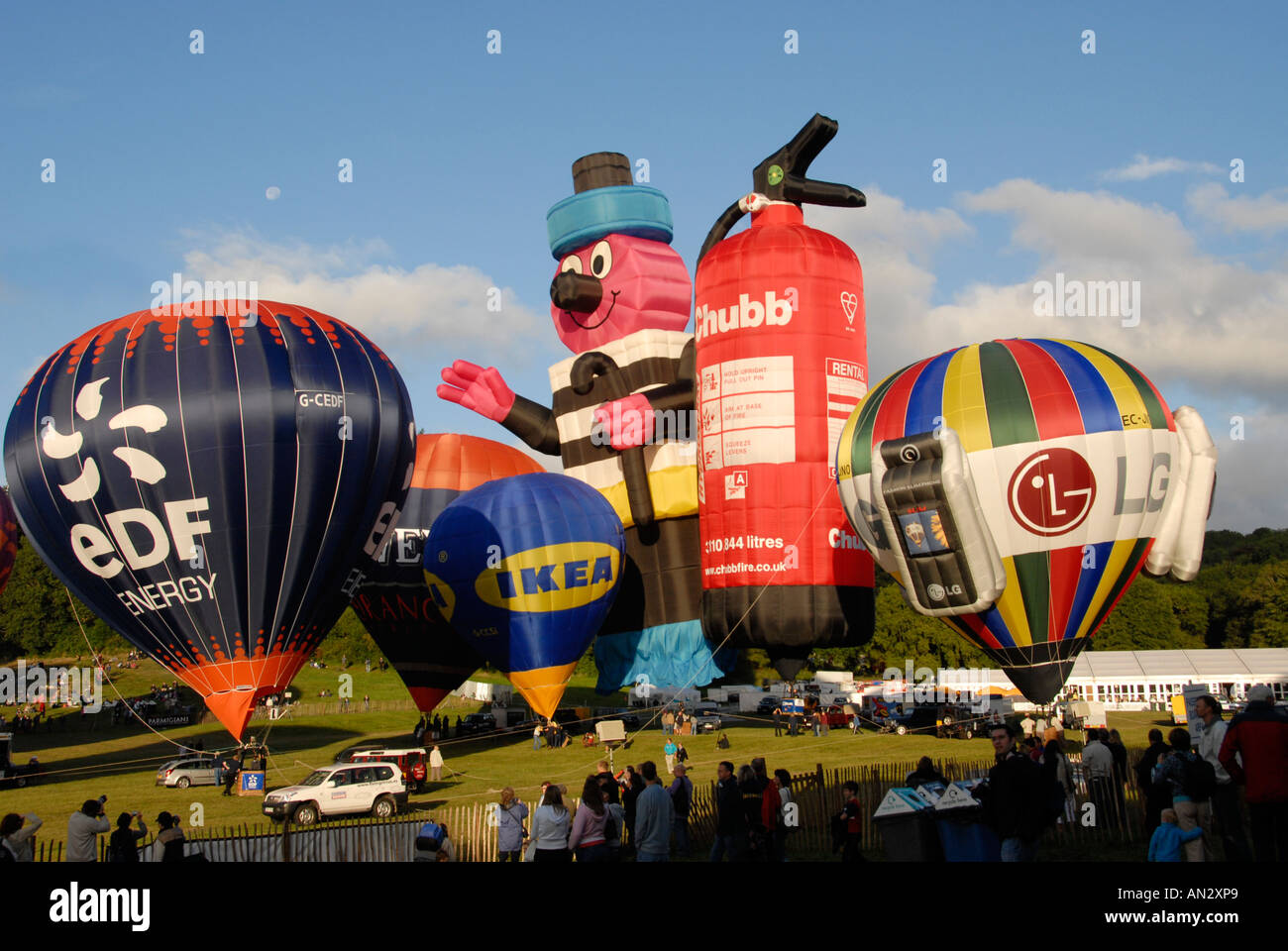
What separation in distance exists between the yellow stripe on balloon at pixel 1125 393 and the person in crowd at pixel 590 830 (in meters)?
13.0

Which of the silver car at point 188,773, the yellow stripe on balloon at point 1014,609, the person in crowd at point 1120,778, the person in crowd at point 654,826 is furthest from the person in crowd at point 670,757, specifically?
the person in crowd at point 654,826

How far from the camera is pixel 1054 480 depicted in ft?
60.1

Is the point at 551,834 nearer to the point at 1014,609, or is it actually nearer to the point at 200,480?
the point at 1014,609

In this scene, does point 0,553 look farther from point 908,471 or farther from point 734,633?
point 908,471

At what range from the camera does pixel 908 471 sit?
18906 millimetres

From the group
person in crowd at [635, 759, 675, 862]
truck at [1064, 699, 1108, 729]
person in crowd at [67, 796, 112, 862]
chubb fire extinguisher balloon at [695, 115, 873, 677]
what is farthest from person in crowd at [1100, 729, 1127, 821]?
truck at [1064, 699, 1108, 729]

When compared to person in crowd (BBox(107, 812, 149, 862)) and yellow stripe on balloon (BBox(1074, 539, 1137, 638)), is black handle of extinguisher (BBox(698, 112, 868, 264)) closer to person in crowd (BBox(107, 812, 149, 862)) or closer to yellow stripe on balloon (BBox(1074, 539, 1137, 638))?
yellow stripe on balloon (BBox(1074, 539, 1137, 638))

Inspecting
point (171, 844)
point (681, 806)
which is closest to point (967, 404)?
point (681, 806)

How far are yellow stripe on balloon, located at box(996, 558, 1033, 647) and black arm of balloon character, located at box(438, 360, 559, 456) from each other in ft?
53.8

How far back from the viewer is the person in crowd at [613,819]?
867 centimetres

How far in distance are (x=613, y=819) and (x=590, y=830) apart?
683 mm

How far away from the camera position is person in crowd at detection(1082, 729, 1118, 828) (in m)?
12.4
